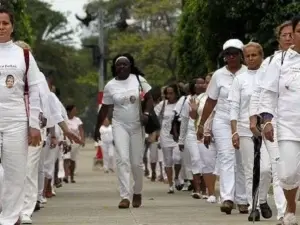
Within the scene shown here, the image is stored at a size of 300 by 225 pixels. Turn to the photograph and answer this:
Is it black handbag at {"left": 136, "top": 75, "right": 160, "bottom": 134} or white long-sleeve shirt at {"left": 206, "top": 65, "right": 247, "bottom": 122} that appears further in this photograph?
black handbag at {"left": 136, "top": 75, "right": 160, "bottom": 134}

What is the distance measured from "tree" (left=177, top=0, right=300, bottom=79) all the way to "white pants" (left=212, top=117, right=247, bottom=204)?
4345 mm

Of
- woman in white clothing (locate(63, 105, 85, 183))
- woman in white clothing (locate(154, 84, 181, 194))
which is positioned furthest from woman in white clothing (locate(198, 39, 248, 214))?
woman in white clothing (locate(63, 105, 85, 183))

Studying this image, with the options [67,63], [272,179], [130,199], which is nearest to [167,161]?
[130,199]

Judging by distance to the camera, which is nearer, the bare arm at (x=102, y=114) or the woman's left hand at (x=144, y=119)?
the woman's left hand at (x=144, y=119)

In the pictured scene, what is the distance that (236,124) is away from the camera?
561 inches

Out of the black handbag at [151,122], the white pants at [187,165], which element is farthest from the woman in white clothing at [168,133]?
the black handbag at [151,122]

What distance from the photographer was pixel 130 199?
56.2 ft

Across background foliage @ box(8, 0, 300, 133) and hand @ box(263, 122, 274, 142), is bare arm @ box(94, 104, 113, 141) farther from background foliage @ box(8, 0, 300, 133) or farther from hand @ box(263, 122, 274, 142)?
hand @ box(263, 122, 274, 142)

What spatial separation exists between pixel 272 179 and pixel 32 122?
340cm

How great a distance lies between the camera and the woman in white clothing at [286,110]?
11172 mm

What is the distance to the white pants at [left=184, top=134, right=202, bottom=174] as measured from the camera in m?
19.8

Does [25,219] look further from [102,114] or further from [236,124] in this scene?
[102,114]

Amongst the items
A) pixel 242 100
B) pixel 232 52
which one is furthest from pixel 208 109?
pixel 242 100

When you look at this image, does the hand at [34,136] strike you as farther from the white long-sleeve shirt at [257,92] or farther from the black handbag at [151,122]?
the black handbag at [151,122]
